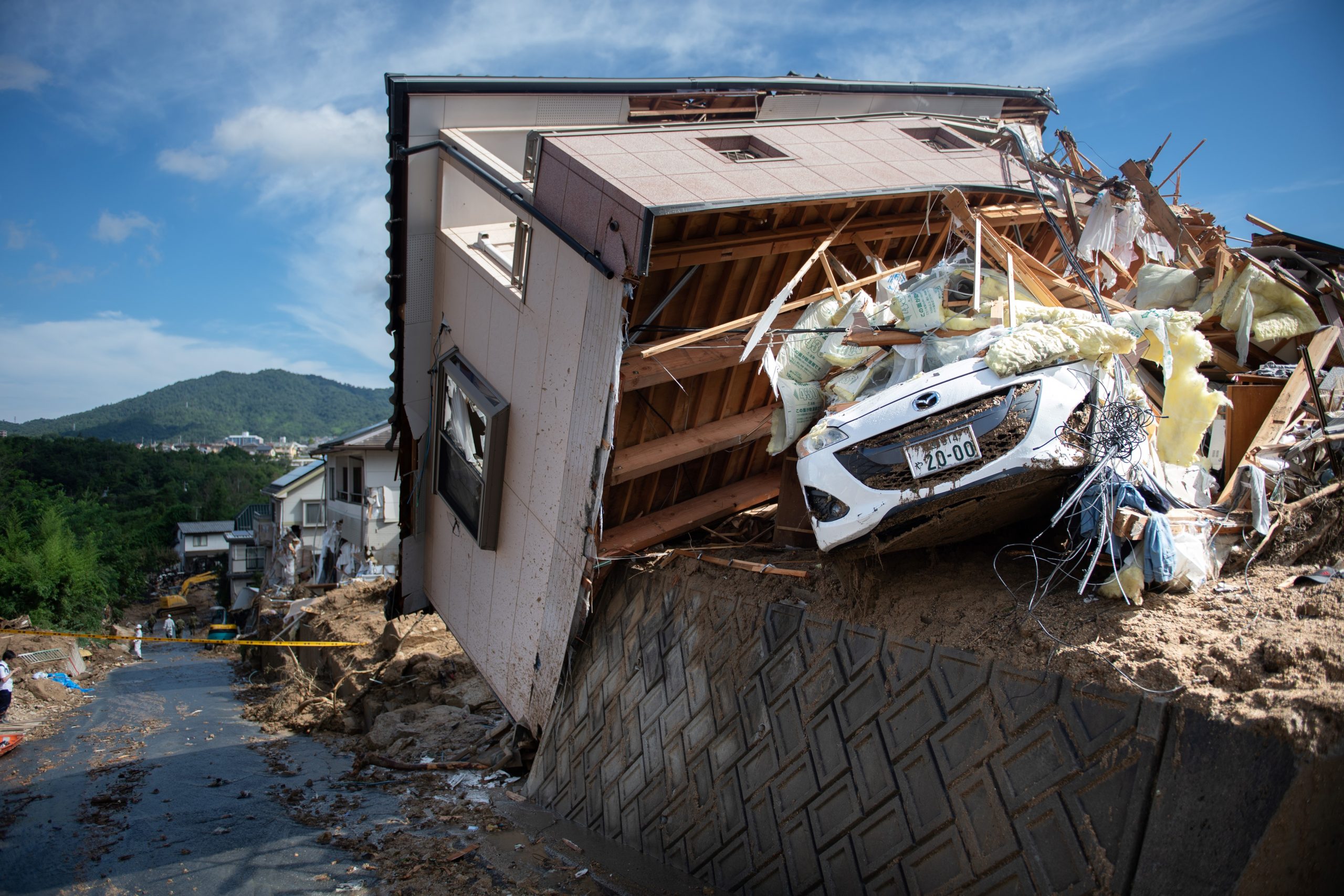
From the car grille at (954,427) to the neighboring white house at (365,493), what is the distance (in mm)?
23014

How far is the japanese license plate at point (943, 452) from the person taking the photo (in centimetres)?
454

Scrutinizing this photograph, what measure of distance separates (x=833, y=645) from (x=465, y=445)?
16.1 feet

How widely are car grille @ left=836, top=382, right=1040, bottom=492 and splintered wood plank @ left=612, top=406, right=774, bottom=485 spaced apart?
7.74 ft

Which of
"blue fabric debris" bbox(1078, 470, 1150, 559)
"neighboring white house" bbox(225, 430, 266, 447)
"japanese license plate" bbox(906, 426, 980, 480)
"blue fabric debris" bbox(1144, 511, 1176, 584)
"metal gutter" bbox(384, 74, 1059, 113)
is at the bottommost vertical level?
"blue fabric debris" bbox(1144, 511, 1176, 584)

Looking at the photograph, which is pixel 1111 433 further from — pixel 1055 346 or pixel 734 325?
pixel 734 325

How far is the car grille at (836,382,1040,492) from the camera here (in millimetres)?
4496

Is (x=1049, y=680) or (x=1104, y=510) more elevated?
(x=1104, y=510)

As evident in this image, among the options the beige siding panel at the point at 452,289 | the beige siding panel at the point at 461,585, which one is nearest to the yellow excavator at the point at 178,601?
the beige siding panel at the point at 461,585

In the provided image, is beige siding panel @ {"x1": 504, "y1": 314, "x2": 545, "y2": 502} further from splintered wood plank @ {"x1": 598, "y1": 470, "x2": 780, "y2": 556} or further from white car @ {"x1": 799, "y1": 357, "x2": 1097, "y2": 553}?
white car @ {"x1": 799, "y1": 357, "x2": 1097, "y2": 553}

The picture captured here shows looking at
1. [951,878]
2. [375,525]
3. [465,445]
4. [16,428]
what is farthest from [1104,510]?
[16,428]

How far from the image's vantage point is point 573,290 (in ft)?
21.0

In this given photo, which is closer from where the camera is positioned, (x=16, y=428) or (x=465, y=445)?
(x=465, y=445)

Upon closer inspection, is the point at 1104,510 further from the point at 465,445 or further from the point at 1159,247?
the point at 465,445

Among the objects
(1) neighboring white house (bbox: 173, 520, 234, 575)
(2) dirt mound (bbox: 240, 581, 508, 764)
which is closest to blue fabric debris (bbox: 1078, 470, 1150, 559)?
(2) dirt mound (bbox: 240, 581, 508, 764)
